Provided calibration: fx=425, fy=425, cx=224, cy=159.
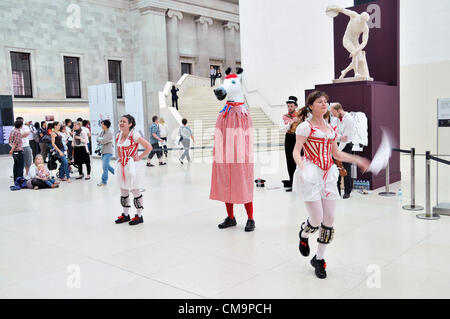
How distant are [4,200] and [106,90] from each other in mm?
8140

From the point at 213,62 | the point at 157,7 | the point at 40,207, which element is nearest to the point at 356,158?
the point at 40,207

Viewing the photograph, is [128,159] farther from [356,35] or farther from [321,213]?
[356,35]

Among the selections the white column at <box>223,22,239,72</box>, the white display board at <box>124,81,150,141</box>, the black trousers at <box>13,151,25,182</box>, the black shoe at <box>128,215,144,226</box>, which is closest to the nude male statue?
the black shoe at <box>128,215,144,226</box>

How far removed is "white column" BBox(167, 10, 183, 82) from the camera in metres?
29.5

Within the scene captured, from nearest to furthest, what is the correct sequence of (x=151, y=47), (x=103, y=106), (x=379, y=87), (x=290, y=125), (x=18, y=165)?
(x=290, y=125) → (x=379, y=87) → (x=18, y=165) → (x=103, y=106) → (x=151, y=47)

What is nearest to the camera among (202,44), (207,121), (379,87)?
(379,87)

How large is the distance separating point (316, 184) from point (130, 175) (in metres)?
3.04

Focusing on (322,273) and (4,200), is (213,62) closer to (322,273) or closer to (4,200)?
(4,200)

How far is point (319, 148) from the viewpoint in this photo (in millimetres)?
3959

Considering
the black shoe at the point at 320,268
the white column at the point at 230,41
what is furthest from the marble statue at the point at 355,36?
the white column at the point at 230,41

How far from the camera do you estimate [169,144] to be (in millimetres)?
17734

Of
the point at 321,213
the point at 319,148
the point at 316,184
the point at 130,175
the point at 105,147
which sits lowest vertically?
the point at 321,213

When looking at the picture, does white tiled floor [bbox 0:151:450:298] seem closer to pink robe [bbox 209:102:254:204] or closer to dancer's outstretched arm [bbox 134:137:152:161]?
pink robe [bbox 209:102:254:204]

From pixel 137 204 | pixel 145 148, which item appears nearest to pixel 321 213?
pixel 145 148
